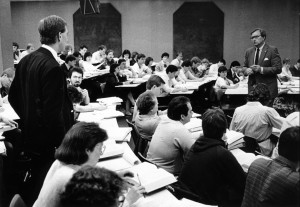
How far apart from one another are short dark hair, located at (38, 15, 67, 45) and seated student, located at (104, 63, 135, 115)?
5082mm

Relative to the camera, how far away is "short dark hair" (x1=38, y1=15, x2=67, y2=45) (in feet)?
8.66

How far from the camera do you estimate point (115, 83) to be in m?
7.88

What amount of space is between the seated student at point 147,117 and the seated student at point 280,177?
1.85 m

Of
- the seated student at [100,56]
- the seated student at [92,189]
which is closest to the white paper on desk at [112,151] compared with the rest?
the seated student at [92,189]

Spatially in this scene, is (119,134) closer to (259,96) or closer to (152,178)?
(152,178)

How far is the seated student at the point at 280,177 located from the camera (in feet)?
5.92

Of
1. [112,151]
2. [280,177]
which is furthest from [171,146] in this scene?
[280,177]

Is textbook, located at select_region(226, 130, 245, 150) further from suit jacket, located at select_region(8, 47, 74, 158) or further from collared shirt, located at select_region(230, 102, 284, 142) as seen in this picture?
suit jacket, located at select_region(8, 47, 74, 158)

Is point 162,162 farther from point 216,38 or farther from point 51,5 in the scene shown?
point 51,5

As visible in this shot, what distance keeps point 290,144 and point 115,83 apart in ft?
20.5

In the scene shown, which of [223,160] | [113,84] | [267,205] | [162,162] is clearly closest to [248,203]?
[267,205]

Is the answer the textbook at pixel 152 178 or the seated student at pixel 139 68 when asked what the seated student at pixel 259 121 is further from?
the seated student at pixel 139 68

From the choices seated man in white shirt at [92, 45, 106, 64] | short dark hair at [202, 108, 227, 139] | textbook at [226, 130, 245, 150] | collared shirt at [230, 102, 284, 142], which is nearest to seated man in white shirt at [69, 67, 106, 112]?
collared shirt at [230, 102, 284, 142]

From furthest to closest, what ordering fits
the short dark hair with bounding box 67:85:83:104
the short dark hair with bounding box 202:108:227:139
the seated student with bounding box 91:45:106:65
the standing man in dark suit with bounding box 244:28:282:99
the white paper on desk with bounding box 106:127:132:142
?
the seated student with bounding box 91:45:106:65 < the standing man in dark suit with bounding box 244:28:282:99 < the short dark hair with bounding box 67:85:83:104 < the white paper on desk with bounding box 106:127:132:142 < the short dark hair with bounding box 202:108:227:139
